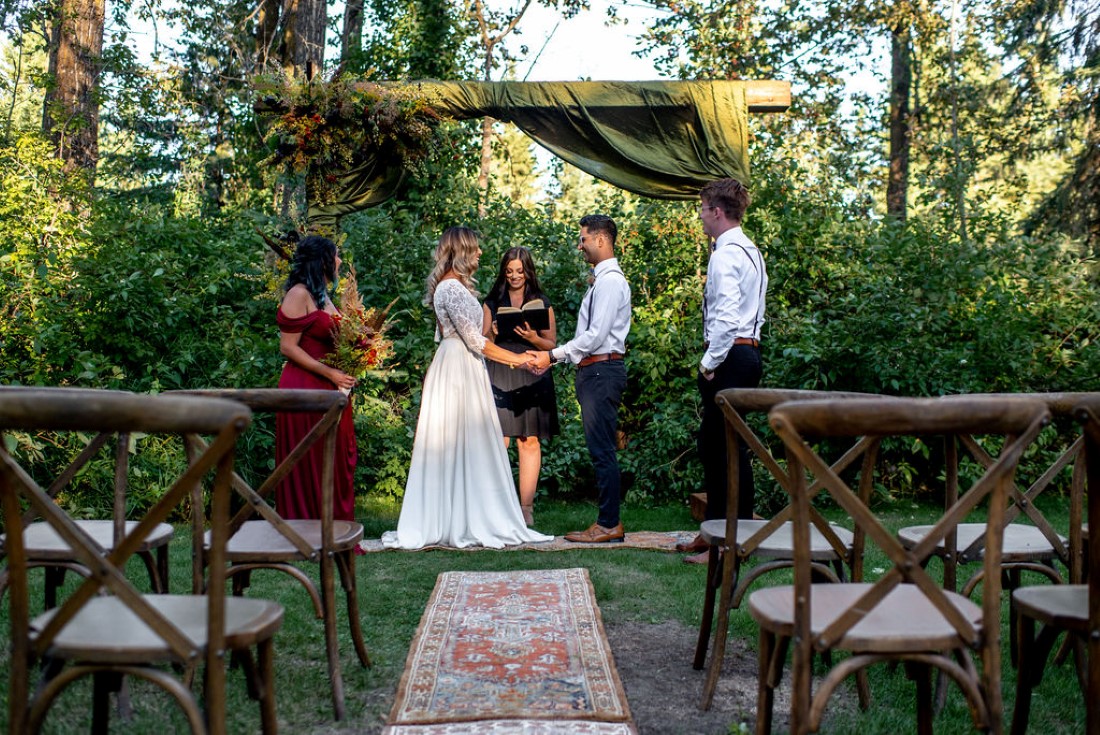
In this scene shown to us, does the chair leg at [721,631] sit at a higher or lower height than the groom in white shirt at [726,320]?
lower

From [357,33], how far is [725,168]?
9634mm

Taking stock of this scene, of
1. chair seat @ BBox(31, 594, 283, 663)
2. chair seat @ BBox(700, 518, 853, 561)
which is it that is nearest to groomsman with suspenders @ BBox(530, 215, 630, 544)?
chair seat @ BBox(700, 518, 853, 561)

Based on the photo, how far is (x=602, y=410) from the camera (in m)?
6.29

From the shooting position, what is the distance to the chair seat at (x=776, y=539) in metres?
3.49

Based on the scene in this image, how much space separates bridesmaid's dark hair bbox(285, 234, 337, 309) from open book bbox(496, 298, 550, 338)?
170cm

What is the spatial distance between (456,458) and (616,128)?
10.7 ft

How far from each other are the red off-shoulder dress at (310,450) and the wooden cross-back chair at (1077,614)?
11.6ft

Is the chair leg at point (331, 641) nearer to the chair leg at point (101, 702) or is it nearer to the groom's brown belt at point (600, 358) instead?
the chair leg at point (101, 702)

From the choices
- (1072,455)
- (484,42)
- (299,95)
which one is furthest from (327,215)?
(484,42)

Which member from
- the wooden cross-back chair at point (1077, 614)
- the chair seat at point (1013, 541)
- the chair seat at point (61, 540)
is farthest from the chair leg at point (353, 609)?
the wooden cross-back chair at point (1077, 614)

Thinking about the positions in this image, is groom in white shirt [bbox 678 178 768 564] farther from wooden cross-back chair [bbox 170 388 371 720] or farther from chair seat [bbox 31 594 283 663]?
chair seat [bbox 31 594 283 663]

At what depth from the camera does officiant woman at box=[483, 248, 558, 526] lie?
22.7 feet

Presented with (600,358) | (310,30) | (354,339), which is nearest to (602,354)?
(600,358)

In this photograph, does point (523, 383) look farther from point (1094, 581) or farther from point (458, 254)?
point (1094, 581)
